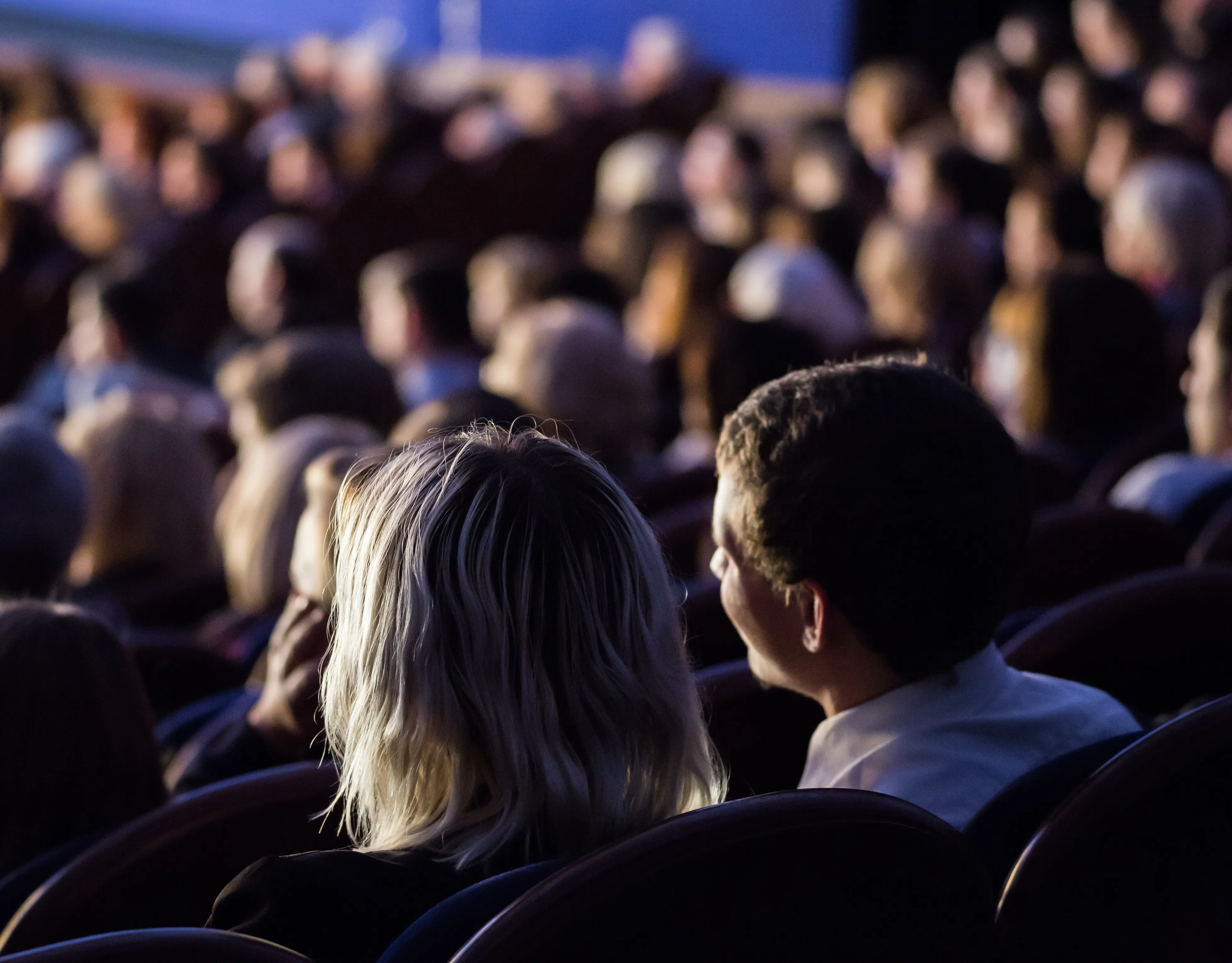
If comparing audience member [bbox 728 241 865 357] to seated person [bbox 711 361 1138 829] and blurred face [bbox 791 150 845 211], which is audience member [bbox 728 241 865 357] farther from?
seated person [bbox 711 361 1138 829]

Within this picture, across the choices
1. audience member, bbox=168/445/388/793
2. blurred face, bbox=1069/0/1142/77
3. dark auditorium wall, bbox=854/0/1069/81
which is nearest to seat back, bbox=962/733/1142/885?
audience member, bbox=168/445/388/793

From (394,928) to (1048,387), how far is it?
2.17m

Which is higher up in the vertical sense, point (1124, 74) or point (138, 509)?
point (1124, 74)

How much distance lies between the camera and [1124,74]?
7.62 m

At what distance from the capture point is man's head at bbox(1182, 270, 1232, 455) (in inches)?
94.7

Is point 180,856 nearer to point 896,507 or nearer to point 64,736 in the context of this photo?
point 64,736

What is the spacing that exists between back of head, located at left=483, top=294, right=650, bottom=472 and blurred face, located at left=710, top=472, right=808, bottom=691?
1.52m

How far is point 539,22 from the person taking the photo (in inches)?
522

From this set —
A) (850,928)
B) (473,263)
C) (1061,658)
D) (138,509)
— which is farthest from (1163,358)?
(473,263)

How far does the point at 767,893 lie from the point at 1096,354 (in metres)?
2.17

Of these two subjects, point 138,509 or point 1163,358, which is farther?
point 1163,358

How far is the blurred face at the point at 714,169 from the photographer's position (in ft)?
21.7

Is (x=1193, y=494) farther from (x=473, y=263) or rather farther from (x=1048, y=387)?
(x=473, y=263)

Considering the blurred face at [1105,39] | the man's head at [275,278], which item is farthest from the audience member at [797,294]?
the blurred face at [1105,39]
